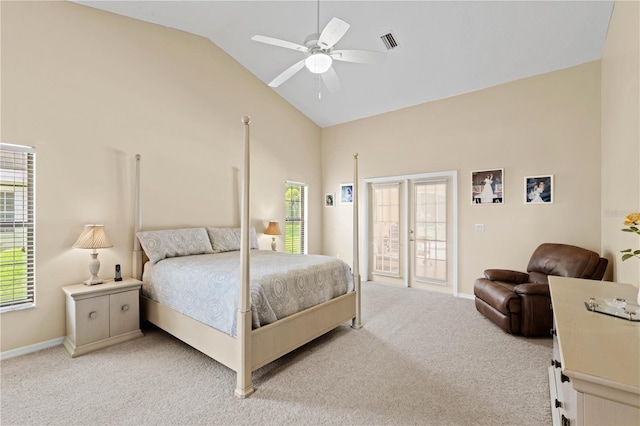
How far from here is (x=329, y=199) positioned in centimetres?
A: 624

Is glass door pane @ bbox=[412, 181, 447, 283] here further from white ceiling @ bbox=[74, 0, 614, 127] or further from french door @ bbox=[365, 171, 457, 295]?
white ceiling @ bbox=[74, 0, 614, 127]

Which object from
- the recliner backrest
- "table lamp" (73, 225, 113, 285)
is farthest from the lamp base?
the recliner backrest

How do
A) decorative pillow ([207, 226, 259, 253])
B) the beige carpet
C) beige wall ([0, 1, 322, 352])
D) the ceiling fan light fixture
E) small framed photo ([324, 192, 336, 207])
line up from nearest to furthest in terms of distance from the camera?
the beige carpet → the ceiling fan light fixture → beige wall ([0, 1, 322, 352]) → decorative pillow ([207, 226, 259, 253]) → small framed photo ([324, 192, 336, 207])

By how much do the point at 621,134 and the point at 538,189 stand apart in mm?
1522

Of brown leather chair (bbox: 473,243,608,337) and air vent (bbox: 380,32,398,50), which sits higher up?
air vent (bbox: 380,32,398,50)

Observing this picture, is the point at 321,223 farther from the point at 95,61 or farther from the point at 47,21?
the point at 47,21

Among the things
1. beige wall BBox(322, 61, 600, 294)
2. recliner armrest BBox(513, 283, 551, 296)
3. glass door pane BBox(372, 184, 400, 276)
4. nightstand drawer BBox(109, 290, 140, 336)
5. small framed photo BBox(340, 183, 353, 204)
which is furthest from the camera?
small framed photo BBox(340, 183, 353, 204)

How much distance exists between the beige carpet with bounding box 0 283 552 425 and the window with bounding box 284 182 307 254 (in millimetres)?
2805

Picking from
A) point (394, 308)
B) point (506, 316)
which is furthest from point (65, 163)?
point (506, 316)

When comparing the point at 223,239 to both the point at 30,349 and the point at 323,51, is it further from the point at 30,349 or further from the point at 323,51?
the point at 323,51

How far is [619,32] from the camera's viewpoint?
2631mm

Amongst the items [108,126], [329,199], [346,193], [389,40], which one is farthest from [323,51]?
[329,199]

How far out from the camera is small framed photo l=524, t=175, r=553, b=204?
391cm

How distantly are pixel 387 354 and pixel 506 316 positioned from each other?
147 cm
